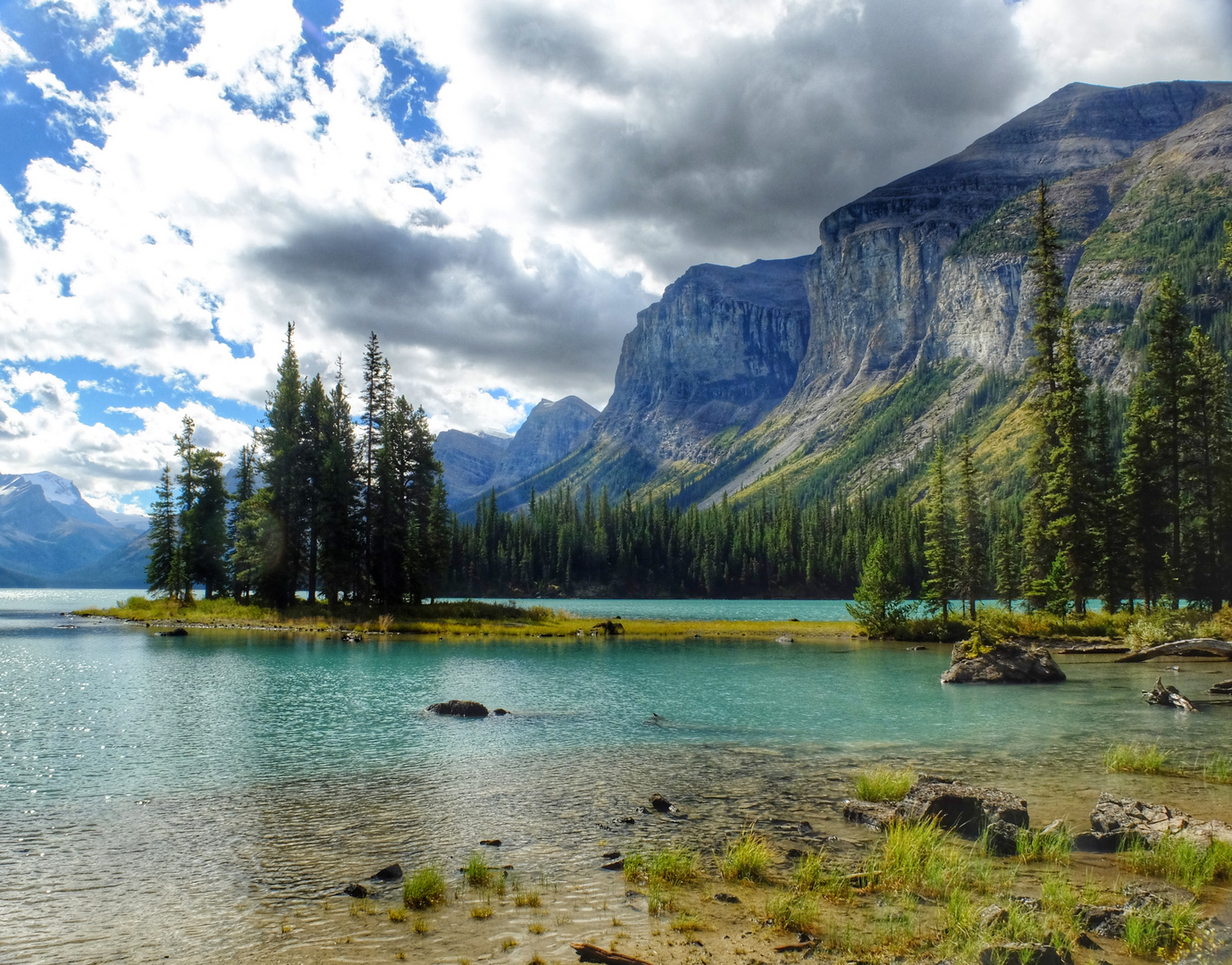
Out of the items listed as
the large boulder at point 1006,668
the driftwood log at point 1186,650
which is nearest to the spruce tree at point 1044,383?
the driftwood log at point 1186,650

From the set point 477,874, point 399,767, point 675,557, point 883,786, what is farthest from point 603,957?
point 675,557

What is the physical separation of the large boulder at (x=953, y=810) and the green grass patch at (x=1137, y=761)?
6.58 m

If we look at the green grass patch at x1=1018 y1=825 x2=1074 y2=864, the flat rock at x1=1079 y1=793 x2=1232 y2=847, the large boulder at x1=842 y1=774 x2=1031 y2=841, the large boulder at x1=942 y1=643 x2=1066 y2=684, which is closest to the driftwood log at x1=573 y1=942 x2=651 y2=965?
the large boulder at x1=842 y1=774 x2=1031 y2=841

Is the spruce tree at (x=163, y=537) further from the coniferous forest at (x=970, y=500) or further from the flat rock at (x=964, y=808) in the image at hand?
the flat rock at (x=964, y=808)

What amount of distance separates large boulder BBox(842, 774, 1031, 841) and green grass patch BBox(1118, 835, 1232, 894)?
6.10 ft

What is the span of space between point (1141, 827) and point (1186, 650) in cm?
4009

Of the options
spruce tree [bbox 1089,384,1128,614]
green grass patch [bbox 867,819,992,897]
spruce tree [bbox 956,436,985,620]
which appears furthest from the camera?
spruce tree [bbox 956,436,985,620]

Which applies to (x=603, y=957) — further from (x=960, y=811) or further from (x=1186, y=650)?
(x=1186, y=650)

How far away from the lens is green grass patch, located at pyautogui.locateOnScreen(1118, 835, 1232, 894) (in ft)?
37.2

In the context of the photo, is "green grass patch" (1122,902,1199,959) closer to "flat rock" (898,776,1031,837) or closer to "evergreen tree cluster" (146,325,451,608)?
"flat rock" (898,776,1031,837)

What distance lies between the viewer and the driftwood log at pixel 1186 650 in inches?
1718

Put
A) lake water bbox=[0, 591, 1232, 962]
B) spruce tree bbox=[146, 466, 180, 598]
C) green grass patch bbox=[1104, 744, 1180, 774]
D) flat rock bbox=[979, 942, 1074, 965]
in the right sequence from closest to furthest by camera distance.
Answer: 1. flat rock bbox=[979, 942, 1074, 965]
2. lake water bbox=[0, 591, 1232, 962]
3. green grass patch bbox=[1104, 744, 1180, 774]
4. spruce tree bbox=[146, 466, 180, 598]

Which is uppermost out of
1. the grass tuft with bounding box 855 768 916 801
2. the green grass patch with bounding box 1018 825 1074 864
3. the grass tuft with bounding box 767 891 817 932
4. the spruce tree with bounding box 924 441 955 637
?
the spruce tree with bounding box 924 441 955 637

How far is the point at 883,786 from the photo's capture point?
1652 cm
